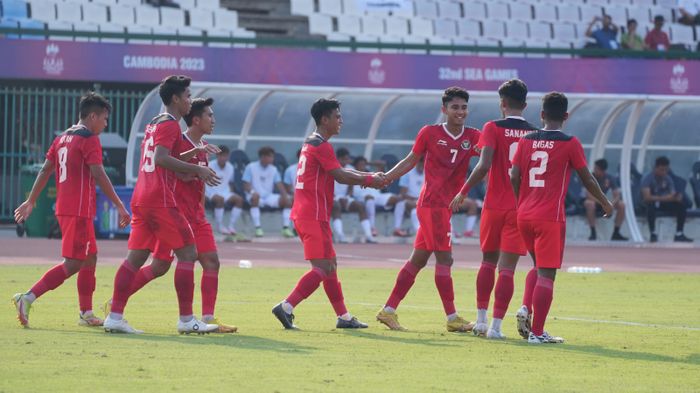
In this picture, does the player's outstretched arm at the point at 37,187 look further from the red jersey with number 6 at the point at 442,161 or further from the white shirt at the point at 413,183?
the white shirt at the point at 413,183

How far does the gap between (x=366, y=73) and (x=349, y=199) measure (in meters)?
3.18

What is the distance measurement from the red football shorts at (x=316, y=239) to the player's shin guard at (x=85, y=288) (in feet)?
→ 5.92

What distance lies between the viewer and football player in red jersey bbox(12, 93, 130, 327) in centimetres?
1124

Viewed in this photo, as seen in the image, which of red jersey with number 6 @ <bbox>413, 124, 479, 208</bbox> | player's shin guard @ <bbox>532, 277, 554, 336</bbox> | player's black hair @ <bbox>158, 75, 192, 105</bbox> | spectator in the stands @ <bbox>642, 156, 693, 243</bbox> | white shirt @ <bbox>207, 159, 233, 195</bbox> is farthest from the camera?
spectator in the stands @ <bbox>642, 156, 693, 243</bbox>

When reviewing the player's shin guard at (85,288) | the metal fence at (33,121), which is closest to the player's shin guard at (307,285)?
the player's shin guard at (85,288)

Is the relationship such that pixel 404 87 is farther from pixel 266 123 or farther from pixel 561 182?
pixel 561 182

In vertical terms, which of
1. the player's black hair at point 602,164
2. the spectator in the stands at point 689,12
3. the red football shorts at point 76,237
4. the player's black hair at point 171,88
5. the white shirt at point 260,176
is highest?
the spectator in the stands at point 689,12

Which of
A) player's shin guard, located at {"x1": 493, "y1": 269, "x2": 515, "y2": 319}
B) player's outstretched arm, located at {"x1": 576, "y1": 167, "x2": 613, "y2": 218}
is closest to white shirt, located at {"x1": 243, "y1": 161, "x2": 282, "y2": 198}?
player's shin guard, located at {"x1": 493, "y1": 269, "x2": 515, "y2": 319}

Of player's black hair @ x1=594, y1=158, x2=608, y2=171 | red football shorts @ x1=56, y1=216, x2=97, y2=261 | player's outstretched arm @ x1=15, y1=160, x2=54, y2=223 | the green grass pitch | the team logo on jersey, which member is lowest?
the green grass pitch

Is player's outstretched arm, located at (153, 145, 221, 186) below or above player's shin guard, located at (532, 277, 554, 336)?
above

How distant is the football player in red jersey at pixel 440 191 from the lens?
38.1ft

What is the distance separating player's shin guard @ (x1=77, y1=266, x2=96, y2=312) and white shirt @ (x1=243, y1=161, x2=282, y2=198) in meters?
13.3

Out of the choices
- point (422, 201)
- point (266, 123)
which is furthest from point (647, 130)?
point (422, 201)

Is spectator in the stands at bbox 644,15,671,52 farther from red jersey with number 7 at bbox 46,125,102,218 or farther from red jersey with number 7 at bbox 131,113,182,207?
red jersey with number 7 at bbox 131,113,182,207
